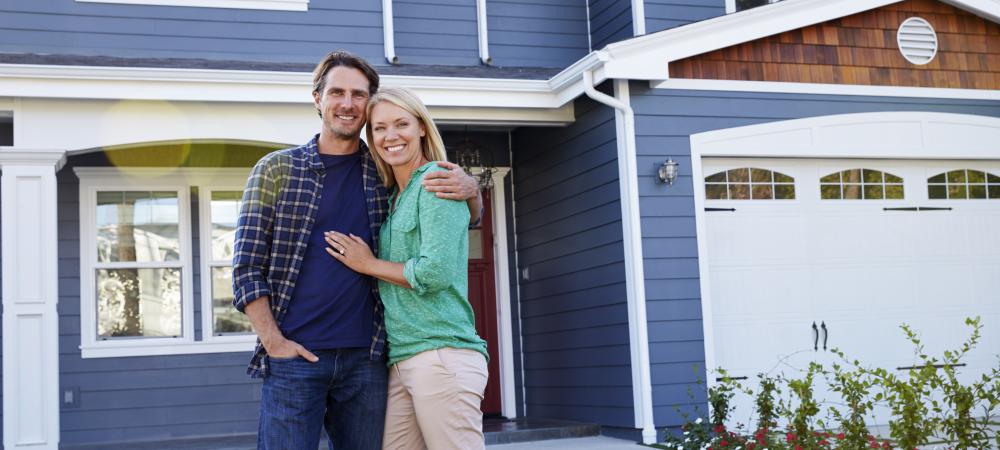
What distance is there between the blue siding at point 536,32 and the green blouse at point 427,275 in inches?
252

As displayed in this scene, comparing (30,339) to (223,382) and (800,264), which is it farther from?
(800,264)

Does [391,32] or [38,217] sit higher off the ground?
[391,32]

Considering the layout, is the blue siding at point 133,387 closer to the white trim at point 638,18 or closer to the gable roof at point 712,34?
the gable roof at point 712,34

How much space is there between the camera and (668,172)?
7316mm

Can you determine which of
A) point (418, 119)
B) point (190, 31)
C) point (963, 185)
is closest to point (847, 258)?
point (963, 185)

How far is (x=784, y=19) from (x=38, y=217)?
527cm

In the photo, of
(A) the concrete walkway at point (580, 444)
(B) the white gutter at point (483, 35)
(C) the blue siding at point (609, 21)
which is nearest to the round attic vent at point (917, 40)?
(C) the blue siding at point (609, 21)

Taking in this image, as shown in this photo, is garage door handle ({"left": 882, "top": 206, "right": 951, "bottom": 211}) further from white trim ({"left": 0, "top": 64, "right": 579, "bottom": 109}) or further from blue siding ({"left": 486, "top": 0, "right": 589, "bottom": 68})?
white trim ({"left": 0, "top": 64, "right": 579, "bottom": 109})

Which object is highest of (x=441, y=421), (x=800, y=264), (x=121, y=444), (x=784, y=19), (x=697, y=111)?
(x=784, y=19)

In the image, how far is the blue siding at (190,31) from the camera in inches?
307

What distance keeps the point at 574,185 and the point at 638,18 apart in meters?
1.62

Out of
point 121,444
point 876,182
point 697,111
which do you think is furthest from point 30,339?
point 876,182

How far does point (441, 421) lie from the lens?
2.62 meters

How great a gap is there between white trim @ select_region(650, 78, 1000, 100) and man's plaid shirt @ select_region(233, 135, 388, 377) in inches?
195
